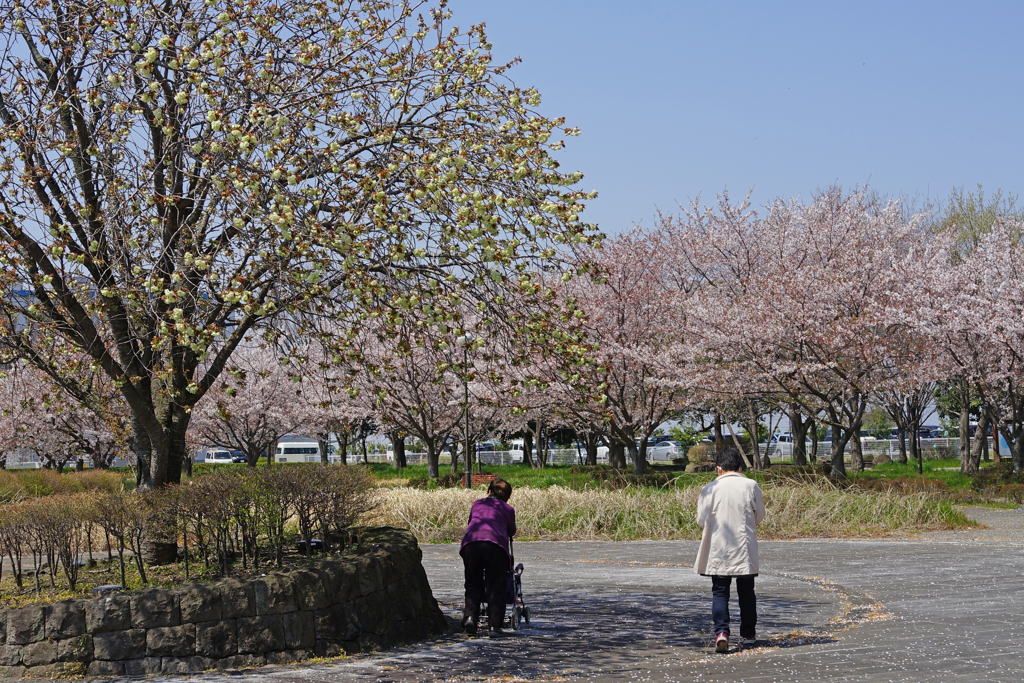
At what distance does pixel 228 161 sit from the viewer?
7.48 m

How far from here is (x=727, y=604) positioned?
7.20m

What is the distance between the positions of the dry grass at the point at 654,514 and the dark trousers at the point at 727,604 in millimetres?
8910

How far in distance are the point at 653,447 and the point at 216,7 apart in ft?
174

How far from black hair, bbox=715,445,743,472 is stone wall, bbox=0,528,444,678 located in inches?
123

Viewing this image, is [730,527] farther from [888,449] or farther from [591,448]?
[888,449]

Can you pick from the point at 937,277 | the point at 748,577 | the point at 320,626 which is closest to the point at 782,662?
the point at 748,577

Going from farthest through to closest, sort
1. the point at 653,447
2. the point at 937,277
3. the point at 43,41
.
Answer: the point at 653,447
the point at 937,277
the point at 43,41

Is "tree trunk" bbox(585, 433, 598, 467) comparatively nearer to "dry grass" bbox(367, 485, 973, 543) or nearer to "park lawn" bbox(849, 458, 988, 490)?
"park lawn" bbox(849, 458, 988, 490)

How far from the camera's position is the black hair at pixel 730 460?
7512 mm

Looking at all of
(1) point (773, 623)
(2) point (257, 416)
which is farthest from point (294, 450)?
(1) point (773, 623)

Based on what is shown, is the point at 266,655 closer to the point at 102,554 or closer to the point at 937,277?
the point at 102,554

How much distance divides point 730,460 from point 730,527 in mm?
541

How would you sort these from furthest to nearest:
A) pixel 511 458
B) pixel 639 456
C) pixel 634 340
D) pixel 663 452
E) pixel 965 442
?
pixel 663 452 → pixel 511 458 → pixel 965 442 → pixel 634 340 → pixel 639 456

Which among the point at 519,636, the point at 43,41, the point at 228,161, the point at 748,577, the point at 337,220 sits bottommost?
the point at 519,636
